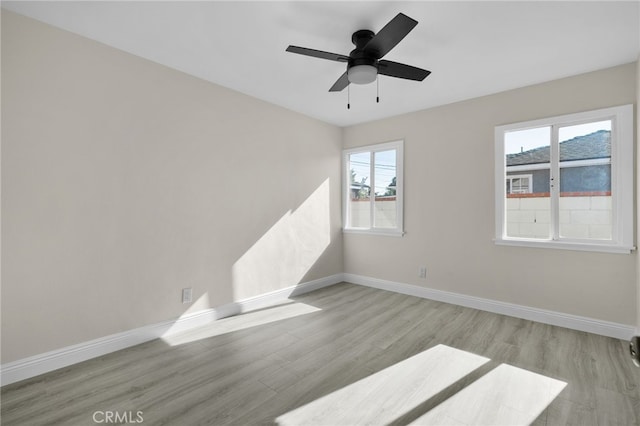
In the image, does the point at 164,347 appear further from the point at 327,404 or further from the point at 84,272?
the point at 327,404

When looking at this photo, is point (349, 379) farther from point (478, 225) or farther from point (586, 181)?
point (586, 181)

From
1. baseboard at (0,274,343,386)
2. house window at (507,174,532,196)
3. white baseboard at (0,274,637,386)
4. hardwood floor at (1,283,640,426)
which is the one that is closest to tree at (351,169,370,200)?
white baseboard at (0,274,637,386)

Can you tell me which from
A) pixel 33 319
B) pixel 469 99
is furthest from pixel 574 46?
pixel 33 319

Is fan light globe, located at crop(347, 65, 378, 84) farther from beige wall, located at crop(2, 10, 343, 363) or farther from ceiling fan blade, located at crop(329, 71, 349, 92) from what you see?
beige wall, located at crop(2, 10, 343, 363)

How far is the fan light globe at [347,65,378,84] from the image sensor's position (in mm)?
2237

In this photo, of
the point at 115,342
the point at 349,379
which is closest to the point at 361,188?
the point at 349,379

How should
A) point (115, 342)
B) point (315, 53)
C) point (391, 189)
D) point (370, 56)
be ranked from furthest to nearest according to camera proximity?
1. point (391, 189)
2. point (115, 342)
3. point (370, 56)
4. point (315, 53)

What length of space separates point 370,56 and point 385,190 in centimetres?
252

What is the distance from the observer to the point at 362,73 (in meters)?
2.27

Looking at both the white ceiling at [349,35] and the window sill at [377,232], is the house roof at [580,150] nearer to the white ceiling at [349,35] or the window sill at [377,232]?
the white ceiling at [349,35]

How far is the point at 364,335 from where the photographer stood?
2.86 metres

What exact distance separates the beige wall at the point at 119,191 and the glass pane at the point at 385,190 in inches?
61.1

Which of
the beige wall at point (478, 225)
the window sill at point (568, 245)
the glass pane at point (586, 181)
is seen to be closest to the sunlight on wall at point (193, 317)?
the beige wall at point (478, 225)

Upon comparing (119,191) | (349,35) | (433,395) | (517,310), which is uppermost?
(349,35)
